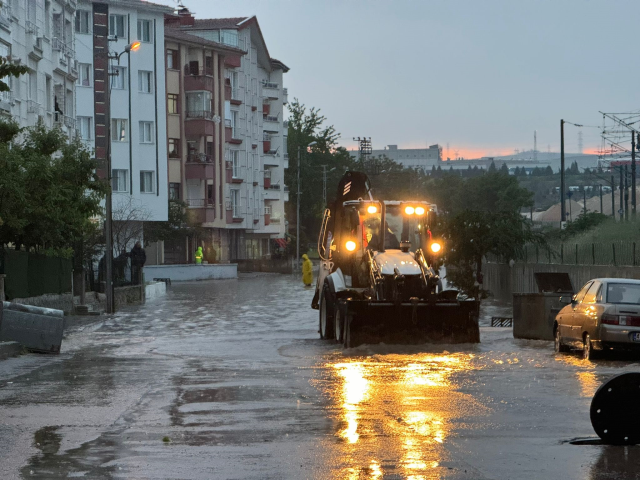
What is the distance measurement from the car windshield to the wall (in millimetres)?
12191

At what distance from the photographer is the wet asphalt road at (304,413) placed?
9242 mm

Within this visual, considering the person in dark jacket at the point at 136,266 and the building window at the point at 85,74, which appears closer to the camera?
the person in dark jacket at the point at 136,266

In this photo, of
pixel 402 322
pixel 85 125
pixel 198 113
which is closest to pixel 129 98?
pixel 85 125

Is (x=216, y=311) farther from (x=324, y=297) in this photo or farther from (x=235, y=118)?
(x=235, y=118)

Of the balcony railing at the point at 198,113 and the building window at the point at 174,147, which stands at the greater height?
the balcony railing at the point at 198,113

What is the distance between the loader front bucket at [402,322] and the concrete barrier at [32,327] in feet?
17.2

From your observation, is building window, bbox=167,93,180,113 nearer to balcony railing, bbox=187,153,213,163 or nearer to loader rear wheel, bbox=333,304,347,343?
balcony railing, bbox=187,153,213,163

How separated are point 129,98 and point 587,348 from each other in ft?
197

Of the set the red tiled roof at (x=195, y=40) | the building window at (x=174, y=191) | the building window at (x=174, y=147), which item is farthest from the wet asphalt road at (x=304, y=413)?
the red tiled roof at (x=195, y=40)

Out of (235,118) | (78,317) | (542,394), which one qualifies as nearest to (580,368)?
(542,394)

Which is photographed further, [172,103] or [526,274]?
[172,103]

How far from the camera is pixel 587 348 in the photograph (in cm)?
2025

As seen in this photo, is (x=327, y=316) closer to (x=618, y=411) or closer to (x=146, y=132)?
(x=618, y=411)

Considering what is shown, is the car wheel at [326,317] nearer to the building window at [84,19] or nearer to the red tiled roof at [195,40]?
the building window at [84,19]
